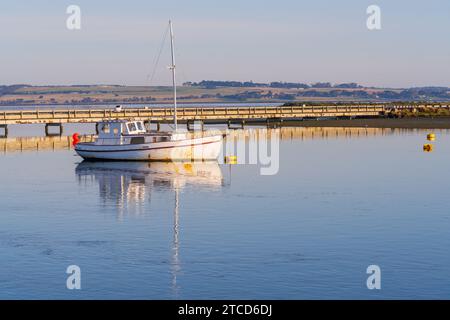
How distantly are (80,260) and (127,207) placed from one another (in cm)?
1183

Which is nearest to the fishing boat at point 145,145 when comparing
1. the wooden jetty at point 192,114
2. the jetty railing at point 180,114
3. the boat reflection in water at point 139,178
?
the boat reflection in water at point 139,178

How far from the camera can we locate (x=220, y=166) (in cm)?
5825

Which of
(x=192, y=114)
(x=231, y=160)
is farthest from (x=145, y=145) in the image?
(x=192, y=114)

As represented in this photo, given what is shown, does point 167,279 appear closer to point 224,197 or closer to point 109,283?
point 109,283

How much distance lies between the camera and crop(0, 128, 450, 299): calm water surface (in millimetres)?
24375

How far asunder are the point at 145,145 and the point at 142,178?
377 inches

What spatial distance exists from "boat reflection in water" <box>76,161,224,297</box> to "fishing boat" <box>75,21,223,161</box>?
0.58 meters

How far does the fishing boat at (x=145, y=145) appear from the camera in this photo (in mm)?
60938

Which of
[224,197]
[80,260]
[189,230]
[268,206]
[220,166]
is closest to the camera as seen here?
[80,260]

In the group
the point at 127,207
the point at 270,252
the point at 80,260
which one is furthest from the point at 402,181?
the point at 80,260

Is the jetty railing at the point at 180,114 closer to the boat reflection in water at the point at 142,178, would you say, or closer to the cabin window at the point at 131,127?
the cabin window at the point at 131,127

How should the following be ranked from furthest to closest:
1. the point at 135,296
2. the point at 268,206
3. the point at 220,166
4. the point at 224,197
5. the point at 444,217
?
1. the point at 220,166
2. the point at 224,197
3. the point at 268,206
4. the point at 444,217
5. the point at 135,296

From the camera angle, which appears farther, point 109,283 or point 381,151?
point 381,151

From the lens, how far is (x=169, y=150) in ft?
200
